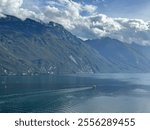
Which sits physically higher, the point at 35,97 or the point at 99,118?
the point at 99,118

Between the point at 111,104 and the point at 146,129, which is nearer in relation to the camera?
the point at 146,129

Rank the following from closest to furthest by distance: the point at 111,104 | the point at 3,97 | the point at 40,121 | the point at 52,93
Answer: the point at 40,121 → the point at 111,104 → the point at 3,97 → the point at 52,93

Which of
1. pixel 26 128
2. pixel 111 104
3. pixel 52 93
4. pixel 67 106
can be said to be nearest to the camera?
pixel 26 128

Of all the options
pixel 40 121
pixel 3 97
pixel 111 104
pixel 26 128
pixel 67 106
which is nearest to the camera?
pixel 26 128

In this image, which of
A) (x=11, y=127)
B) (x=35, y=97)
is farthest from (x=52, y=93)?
(x=11, y=127)

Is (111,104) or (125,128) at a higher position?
(125,128)

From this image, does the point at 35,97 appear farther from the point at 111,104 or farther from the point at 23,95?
the point at 111,104

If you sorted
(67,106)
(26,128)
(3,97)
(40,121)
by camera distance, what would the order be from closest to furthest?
(26,128)
(40,121)
(67,106)
(3,97)

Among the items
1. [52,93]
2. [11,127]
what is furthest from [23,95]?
[11,127]

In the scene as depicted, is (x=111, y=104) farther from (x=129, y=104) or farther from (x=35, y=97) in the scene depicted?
(x=35, y=97)
